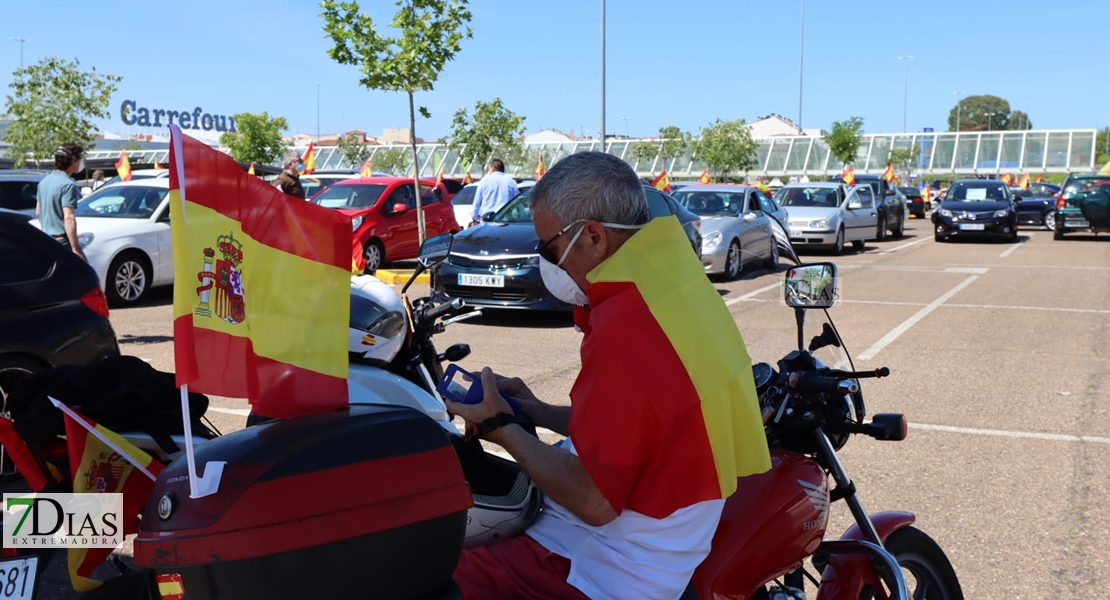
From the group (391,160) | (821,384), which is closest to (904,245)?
(821,384)

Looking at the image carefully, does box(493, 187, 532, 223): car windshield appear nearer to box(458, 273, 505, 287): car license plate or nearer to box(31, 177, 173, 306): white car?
box(458, 273, 505, 287): car license plate

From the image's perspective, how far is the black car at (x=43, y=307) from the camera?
514 centimetres

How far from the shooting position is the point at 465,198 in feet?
73.5

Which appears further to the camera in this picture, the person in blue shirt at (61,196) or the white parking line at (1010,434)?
the person in blue shirt at (61,196)

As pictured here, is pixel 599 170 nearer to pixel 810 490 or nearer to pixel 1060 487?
pixel 810 490

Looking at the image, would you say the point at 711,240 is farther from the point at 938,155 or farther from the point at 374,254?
the point at 938,155

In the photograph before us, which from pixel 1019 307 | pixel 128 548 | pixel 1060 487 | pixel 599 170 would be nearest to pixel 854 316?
pixel 1019 307

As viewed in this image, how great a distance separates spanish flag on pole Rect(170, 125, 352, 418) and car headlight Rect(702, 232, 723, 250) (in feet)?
44.6

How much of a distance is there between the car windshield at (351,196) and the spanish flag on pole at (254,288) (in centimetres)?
1525

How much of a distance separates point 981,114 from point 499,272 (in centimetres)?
14509

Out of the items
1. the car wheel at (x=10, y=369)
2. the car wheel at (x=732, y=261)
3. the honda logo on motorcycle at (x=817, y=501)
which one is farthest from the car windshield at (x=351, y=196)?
the honda logo on motorcycle at (x=817, y=501)

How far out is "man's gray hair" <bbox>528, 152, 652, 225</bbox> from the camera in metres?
2.09

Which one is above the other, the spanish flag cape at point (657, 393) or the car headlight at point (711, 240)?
the spanish flag cape at point (657, 393)

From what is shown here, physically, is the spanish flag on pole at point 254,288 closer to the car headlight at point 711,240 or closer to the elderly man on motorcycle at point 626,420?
the elderly man on motorcycle at point 626,420
